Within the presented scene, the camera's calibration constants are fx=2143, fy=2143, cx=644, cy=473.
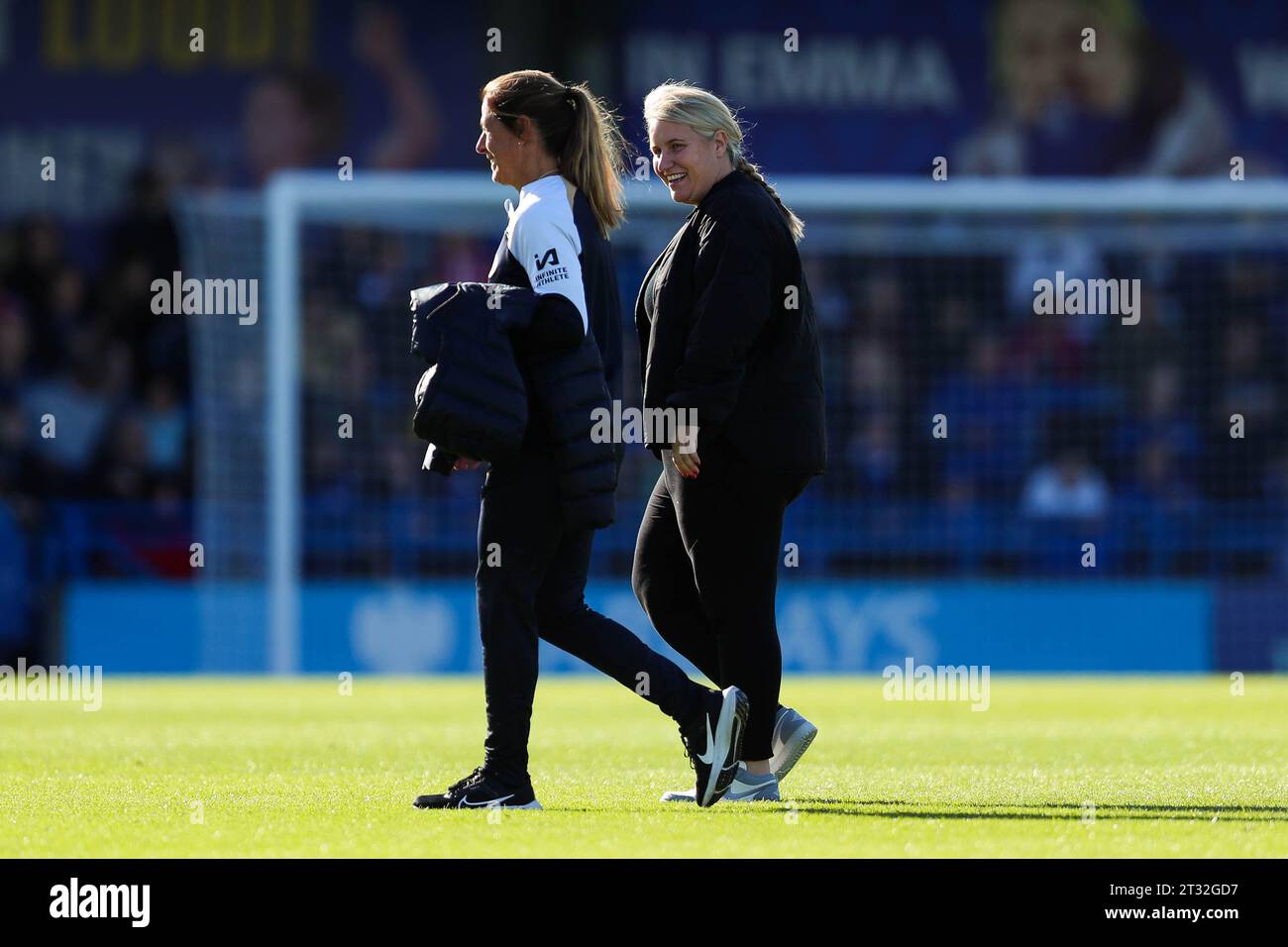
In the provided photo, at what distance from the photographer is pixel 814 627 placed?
15891mm

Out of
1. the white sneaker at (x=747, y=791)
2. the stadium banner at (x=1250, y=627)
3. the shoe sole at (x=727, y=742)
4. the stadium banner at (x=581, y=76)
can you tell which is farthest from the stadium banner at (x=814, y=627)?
the shoe sole at (x=727, y=742)

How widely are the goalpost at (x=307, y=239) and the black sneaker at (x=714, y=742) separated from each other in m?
8.95

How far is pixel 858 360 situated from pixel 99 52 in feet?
26.4

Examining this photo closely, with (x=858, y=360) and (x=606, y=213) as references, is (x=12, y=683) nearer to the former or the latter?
(x=858, y=360)

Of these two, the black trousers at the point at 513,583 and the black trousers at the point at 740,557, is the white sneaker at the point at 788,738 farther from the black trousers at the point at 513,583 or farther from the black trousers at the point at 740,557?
the black trousers at the point at 513,583

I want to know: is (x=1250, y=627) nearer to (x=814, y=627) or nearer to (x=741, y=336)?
(x=814, y=627)

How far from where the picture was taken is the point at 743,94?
20438 millimetres

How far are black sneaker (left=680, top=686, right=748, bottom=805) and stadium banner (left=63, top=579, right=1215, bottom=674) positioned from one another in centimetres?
939

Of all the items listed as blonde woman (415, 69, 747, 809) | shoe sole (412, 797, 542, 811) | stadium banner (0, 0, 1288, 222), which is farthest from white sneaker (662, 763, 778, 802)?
stadium banner (0, 0, 1288, 222)

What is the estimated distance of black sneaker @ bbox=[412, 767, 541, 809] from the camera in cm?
586

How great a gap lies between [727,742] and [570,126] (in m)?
1.80

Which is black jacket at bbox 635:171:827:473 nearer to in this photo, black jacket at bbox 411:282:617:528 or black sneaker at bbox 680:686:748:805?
black jacket at bbox 411:282:617:528

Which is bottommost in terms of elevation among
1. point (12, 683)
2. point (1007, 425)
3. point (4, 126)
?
point (12, 683)
